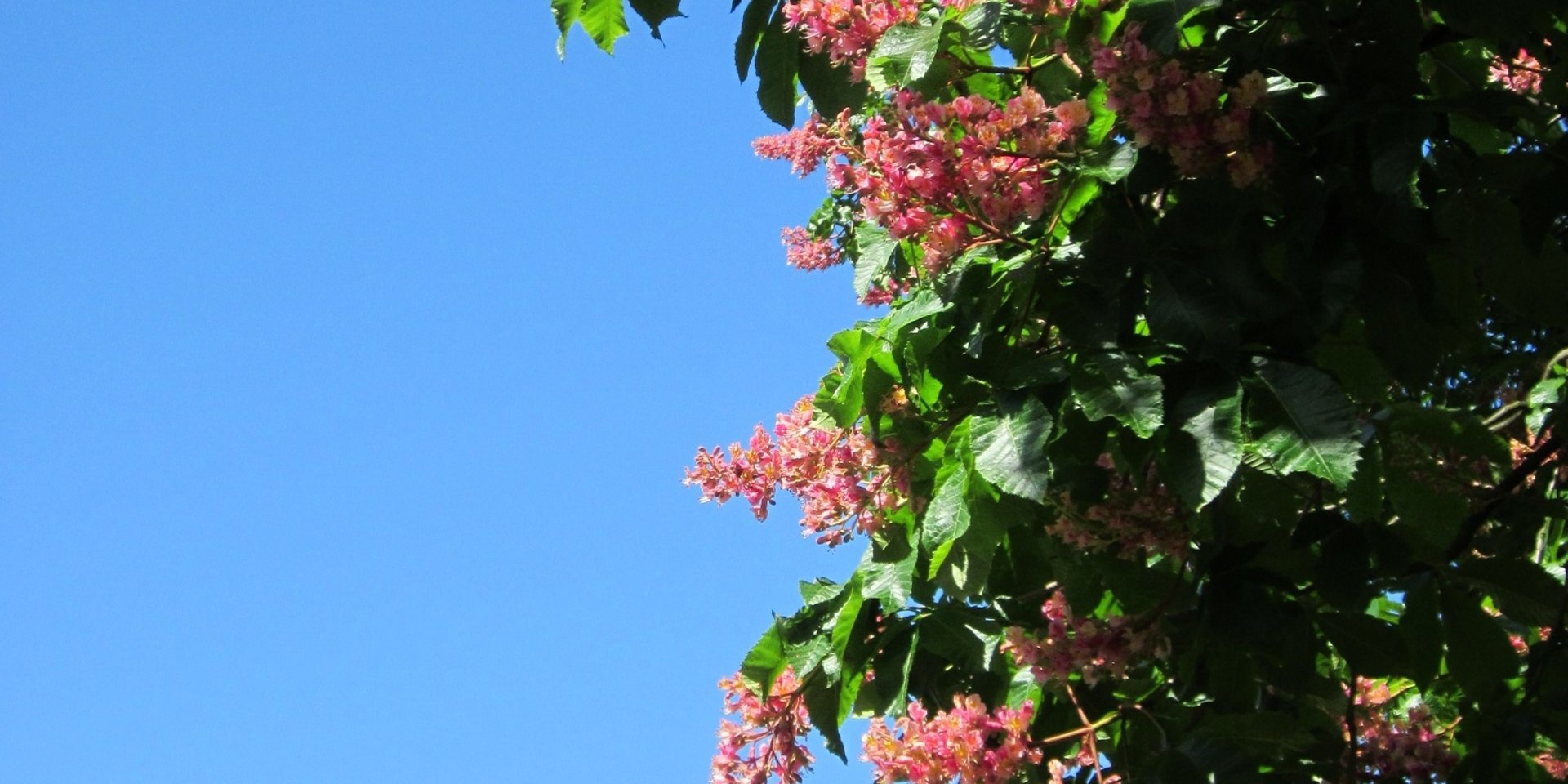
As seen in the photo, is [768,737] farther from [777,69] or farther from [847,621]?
[777,69]

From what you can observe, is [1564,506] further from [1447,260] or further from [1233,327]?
[1233,327]

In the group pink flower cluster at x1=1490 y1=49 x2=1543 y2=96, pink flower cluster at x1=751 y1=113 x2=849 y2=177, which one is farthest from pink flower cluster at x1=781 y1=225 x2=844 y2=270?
pink flower cluster at x1=1490 y1=49 x2=1543 y2=96

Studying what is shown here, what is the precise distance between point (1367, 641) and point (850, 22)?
1.35 m

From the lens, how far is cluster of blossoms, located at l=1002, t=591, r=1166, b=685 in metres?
2.61

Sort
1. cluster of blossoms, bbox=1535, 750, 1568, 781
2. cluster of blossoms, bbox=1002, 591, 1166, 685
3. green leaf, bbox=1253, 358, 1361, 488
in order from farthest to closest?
cluster of blossoms, bbox=1535, 750, 1568, 781 → cluster of blossoms, bbox=1002, 591, 1166, 685 → green leaf, bbox=1253, 358, 1361, 488

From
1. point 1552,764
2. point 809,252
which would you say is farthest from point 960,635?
point 809,252

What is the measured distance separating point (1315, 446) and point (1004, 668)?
2.92ft

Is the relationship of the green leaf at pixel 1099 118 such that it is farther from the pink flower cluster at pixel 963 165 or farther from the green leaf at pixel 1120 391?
the green leaf at pixel 1120 391

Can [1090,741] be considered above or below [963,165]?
below

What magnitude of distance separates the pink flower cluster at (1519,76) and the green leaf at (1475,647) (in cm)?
124

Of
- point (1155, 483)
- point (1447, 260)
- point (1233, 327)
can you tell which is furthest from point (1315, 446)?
point (1447, 260)

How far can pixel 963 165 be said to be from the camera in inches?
94.1

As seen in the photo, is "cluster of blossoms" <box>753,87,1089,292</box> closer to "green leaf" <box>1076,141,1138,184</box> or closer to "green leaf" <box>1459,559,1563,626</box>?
"green leaf" <box>1076,141,1138,184</box>

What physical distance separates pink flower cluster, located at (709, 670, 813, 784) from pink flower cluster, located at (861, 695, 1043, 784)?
497 millimetres
